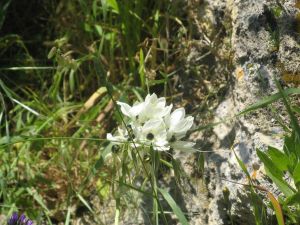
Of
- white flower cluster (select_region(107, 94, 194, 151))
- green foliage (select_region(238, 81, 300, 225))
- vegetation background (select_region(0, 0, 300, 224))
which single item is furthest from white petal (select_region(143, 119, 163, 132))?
vegetation background (select_region(0, 0, 300, 224))

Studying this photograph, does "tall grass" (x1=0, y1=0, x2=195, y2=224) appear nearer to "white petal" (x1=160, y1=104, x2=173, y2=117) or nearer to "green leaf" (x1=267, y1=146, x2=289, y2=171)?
Answer: "white petal" (x1=160, y1=104, x2=173, y2=117)

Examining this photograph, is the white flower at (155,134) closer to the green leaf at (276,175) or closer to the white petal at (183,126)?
the white petal at (183,126)

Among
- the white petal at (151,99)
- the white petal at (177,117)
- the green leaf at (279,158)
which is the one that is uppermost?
the white petal at (151,99)

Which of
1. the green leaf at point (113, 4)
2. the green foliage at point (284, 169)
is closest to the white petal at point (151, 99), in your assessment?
the green foliage at point (284, 169)

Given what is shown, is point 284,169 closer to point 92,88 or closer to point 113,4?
point 113,4

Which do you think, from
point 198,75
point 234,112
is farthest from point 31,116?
point 234,112

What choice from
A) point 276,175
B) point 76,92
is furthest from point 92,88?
point 276,175

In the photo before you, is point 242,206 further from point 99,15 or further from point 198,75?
point 99,15
